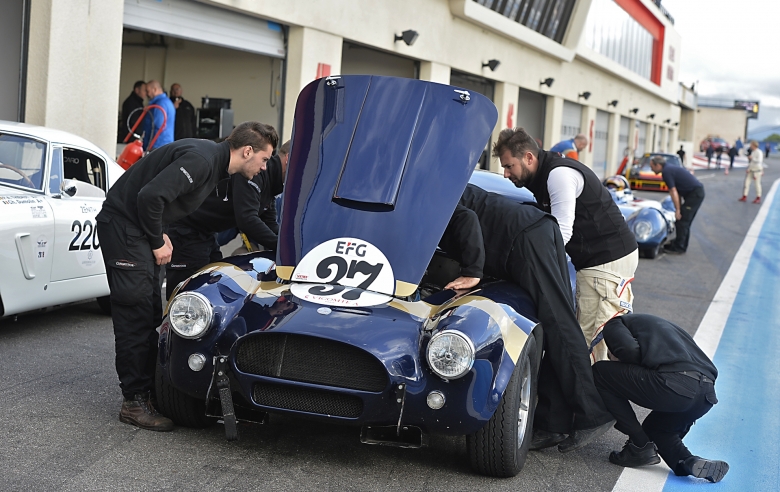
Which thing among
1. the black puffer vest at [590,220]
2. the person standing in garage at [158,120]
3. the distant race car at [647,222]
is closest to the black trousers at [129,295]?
the black puffer vest at [590,220]

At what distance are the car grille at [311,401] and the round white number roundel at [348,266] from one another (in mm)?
647

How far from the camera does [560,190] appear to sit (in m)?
5.14

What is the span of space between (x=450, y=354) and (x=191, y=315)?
1.23 meters

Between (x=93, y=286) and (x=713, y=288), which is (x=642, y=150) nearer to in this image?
(x=713, y=288)

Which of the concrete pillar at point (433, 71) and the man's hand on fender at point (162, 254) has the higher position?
the concrete pillar at point (433, 71)

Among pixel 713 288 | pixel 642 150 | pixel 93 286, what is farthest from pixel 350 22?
pixel 642 150

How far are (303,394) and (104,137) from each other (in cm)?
874

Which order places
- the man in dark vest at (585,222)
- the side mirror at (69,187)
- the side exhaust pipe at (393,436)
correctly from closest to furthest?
the side exhaust pipe at (393,436) < the man in dark vest at (585,222) < the side mirror at (69,187)

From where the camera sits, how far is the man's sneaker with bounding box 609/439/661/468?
4.50m

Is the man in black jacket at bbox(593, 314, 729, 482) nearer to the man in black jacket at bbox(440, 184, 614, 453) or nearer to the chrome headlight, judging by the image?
the man in black jacket at bbox(440, 184, 614, 453)

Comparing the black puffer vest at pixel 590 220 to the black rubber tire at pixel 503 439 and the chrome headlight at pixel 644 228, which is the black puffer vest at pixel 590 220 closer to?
the black rubber tire at pixel 503 439

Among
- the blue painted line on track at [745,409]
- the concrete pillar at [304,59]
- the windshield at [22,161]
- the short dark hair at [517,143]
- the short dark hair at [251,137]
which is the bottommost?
the blue painted line on track at [745,409]

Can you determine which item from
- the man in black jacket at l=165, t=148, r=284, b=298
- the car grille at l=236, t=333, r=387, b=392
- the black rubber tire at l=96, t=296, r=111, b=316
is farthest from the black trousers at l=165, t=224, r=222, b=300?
the car grille at l=236, t=333, r=387, b=392

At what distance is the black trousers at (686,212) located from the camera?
1459 centimetres
